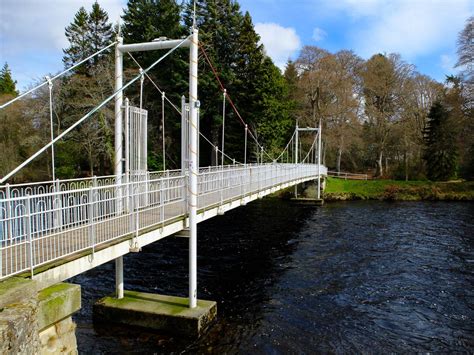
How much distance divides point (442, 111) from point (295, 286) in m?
28.8

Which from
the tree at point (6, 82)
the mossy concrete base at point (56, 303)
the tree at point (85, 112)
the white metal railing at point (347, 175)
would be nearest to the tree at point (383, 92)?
the white metal railing at point (347, 175)

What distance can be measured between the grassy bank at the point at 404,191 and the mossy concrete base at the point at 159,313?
79.4ft

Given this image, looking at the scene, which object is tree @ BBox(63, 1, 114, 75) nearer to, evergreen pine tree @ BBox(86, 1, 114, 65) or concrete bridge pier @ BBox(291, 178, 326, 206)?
evergreen pine tree @ BBox(86, 1, 114, 65)

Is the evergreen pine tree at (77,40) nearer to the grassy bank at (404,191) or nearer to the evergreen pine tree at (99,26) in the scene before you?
the evergreen pine tree at (99,26)

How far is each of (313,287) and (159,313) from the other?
468 cm

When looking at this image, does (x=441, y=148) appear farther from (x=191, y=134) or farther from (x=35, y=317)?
(x=35, y=317)

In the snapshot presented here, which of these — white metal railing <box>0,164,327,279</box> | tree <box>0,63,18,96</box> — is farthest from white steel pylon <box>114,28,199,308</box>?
tree <box>0,63,18,96</box>

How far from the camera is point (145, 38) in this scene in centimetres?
3206

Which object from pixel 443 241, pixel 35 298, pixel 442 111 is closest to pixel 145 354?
pixel 35 298

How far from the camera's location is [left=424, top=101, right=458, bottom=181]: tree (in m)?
32.4

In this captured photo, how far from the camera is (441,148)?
32469 millimetres

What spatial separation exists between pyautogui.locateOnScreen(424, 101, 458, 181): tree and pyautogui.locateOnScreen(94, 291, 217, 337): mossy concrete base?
30021 mm

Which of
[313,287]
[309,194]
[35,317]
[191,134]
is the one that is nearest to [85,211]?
[191,134]

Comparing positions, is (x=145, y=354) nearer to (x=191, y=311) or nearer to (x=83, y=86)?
(x=191, y=311)
